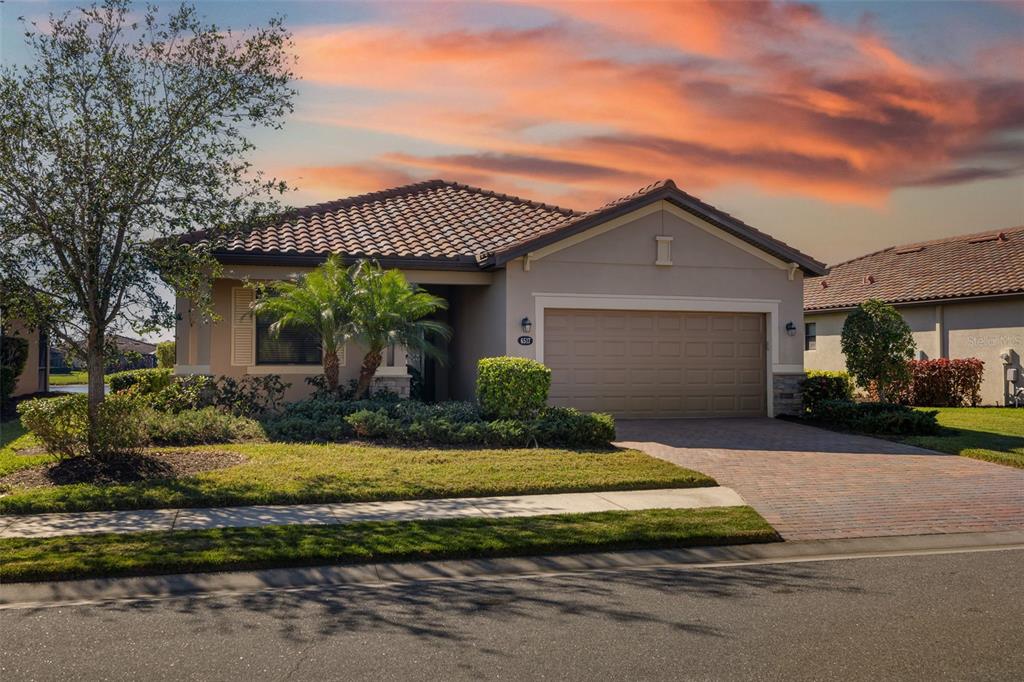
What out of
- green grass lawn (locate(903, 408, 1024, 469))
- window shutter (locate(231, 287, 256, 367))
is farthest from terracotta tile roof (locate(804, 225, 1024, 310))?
window shutter (locate(231, 287, 256, 367))

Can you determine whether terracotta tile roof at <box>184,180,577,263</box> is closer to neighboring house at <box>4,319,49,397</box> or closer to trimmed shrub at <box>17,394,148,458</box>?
trimmed shrub at <box>17,394,148,458</box>

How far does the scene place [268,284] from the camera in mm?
16844

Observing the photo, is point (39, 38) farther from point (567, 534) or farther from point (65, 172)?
point (567, 534)

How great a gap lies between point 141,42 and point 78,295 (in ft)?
11.2

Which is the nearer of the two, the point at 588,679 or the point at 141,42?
the point at 588,679

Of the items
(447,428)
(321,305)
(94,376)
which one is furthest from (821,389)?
(94,376)

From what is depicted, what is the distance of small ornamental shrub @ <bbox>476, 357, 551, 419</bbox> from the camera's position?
14.6 metres

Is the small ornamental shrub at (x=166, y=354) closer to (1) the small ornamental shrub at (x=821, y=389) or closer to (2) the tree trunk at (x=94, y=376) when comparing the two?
(2) the tree trunk at (x=94, y=376)

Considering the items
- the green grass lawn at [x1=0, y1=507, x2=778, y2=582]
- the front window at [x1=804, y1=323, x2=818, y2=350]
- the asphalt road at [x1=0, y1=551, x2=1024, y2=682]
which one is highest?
the front window at [x1=804, y1=323, x2=818, y2=350]

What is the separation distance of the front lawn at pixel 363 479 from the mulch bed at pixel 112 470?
267 mm

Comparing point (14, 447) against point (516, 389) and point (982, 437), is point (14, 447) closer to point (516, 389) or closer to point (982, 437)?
point (516, 389)

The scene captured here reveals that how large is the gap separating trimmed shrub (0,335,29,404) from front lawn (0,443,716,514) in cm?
1001

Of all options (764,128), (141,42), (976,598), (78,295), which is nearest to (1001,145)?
(764,128)

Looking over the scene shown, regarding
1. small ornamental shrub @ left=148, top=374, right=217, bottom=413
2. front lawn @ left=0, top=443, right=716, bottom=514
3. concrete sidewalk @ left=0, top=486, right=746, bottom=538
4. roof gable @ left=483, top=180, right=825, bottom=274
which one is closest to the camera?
concrete sidewalk @ left=0, top=486, right=746, bottom=538
